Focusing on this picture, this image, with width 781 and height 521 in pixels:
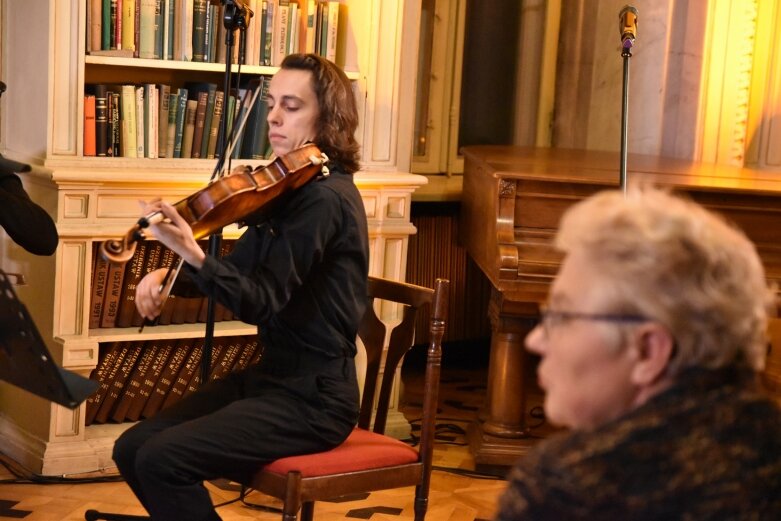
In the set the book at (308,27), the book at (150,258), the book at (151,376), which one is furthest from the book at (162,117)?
the book at (151,376)

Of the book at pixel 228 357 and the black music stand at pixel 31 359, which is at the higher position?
the black music stand at pixel 31 359

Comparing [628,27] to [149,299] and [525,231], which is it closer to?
[525,231]

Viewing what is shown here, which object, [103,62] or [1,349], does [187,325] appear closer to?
[103,62]

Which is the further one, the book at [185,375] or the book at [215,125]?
the book at [185,375]

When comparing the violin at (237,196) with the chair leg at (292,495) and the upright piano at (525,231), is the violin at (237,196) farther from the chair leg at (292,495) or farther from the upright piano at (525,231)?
the upright piano at (525,231)

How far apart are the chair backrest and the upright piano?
0.77 m

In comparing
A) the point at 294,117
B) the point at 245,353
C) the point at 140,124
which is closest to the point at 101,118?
the point at 140,124

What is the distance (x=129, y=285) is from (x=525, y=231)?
1345 millimetres

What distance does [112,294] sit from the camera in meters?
3.86

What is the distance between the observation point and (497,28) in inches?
240

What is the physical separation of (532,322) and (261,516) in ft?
3.71

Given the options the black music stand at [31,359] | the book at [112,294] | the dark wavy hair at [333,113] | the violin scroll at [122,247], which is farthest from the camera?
the book at [112,294]

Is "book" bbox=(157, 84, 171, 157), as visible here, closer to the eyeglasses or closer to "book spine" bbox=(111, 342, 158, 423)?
"book spine" bbox=(111, 342, 158, 423)

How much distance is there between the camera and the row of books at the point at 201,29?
12.2 feet
